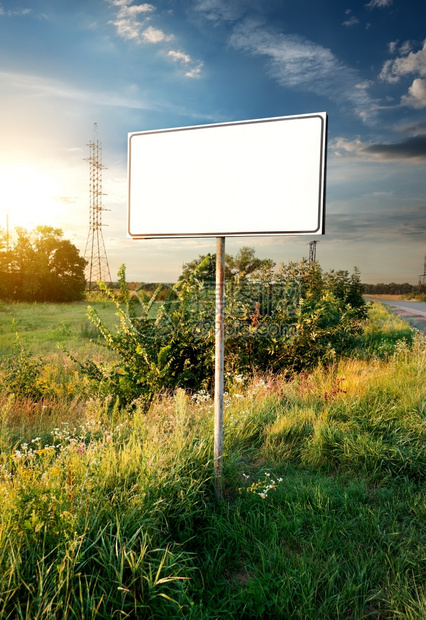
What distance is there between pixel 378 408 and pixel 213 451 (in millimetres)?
2177

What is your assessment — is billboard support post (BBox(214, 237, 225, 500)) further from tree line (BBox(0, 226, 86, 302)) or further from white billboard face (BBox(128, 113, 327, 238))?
tree line (BBox(0, 226, 86, 302))

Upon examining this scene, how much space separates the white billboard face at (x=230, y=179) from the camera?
266 cm

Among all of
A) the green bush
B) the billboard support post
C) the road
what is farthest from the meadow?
the road

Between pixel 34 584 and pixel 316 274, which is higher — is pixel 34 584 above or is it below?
below

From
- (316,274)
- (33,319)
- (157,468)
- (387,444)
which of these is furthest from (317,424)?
(33,319)

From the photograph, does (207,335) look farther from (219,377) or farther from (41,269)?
(41,269)

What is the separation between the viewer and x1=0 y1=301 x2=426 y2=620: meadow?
2.04 metres

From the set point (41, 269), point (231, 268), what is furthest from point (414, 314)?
point (41, 269)

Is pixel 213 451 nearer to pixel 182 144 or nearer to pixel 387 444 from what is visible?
pixel 387 444

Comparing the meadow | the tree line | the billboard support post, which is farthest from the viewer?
the tree line

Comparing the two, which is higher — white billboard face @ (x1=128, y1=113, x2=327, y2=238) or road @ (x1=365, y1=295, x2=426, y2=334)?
white billboard face @ (x1=128, y1=113, x2=327, y2=238)

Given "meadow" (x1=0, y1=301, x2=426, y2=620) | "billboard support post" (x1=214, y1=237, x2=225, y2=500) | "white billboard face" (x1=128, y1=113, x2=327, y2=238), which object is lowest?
"meadow" (x1=0, y1=301, x2=426, y2=620)

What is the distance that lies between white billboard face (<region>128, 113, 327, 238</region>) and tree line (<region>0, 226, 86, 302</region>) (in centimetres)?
2274

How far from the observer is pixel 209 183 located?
9.58 feet
